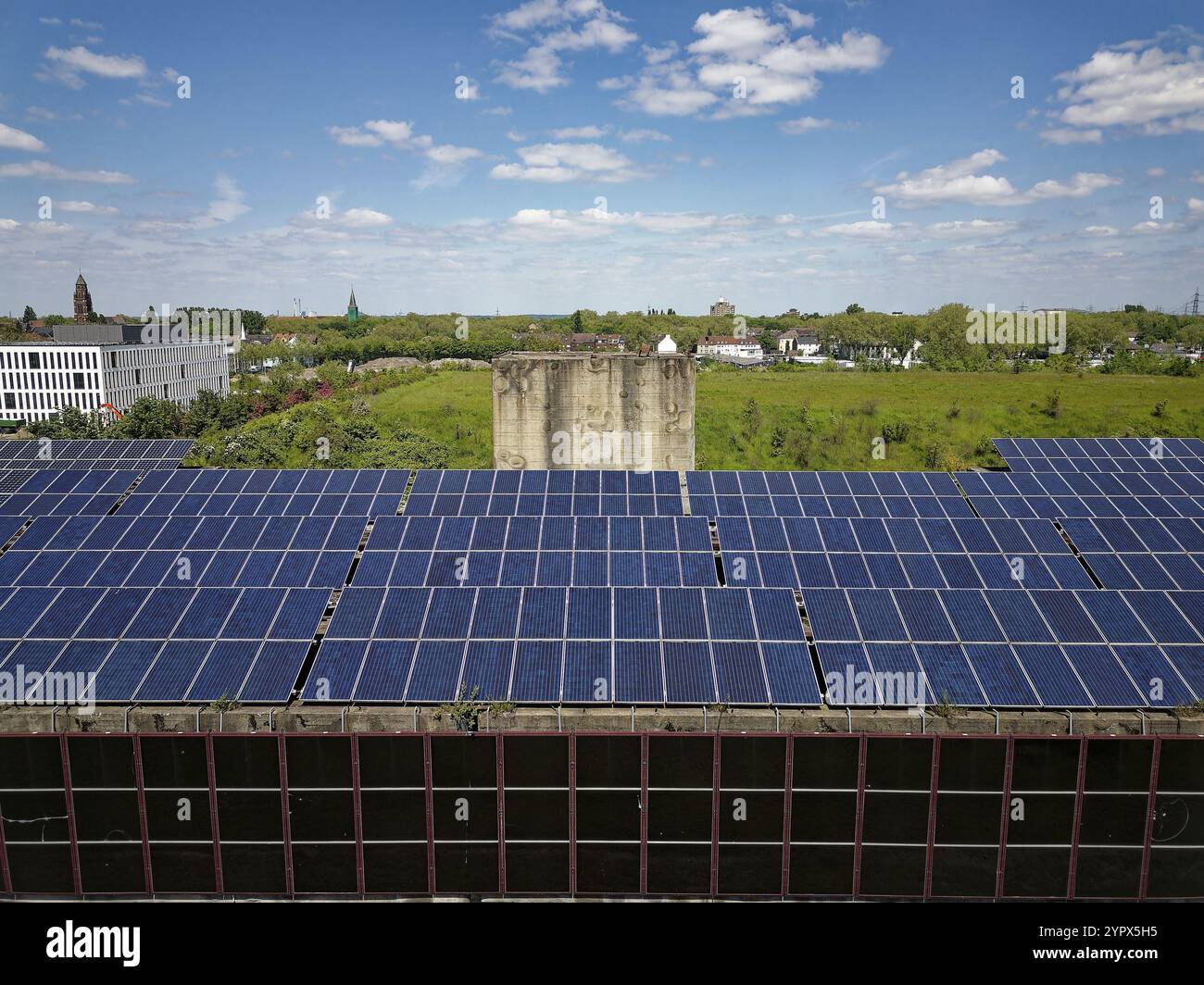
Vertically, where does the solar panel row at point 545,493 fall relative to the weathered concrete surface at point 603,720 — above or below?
above

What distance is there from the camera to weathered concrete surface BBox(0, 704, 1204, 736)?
66.2 ft

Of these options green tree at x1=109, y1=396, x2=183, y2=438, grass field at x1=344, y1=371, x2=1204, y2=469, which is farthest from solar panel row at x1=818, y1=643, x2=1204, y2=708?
green tree at x1=109, y1=396, x2=183, y2=438

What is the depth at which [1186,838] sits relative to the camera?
19.8 meters

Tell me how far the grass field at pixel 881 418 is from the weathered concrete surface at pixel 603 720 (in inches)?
2466

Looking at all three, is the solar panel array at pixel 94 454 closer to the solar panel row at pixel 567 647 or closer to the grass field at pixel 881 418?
the solar panel row at pixel 567 647

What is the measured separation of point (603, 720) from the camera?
→ 20.3 metres

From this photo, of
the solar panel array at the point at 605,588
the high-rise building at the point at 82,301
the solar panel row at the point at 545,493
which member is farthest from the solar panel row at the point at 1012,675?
the high-rise building at the point at 82,301

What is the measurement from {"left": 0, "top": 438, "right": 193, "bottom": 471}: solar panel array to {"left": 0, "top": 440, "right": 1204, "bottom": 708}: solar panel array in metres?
4.19

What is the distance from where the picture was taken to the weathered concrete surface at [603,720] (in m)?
20.2

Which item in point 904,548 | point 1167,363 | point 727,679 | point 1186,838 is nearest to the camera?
point 1186,838

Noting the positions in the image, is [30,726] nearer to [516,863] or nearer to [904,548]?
[516,863]
